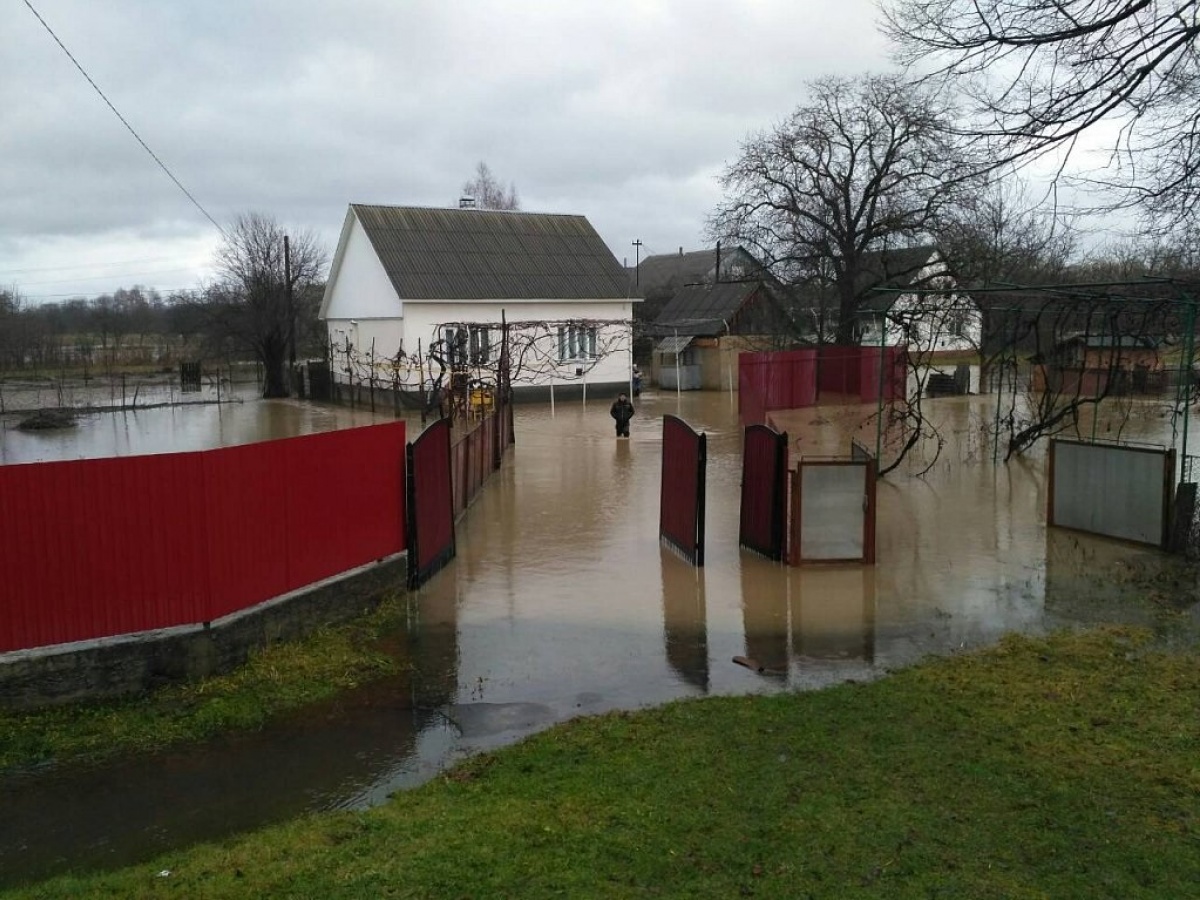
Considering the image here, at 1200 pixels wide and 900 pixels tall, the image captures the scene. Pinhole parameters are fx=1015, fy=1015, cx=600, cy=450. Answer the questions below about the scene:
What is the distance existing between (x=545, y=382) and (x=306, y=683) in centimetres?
2972

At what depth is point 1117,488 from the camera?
41.3ft

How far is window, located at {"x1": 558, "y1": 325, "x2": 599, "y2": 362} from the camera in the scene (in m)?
37.4

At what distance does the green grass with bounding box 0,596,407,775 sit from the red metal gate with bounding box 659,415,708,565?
416 centimetres

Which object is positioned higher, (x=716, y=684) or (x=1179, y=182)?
(x=1179, y=182)

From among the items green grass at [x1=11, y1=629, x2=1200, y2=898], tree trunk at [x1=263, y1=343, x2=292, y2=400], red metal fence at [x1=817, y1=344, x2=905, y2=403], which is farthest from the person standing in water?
tree trunk at [x1=263, y1=343, x2=292, y2=400]

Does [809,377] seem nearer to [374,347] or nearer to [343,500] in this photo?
[374,347]

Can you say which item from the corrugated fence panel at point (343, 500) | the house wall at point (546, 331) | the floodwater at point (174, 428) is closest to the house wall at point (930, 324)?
the corrugated fence panel at point (343, 500)

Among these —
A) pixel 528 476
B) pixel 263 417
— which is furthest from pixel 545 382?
pixel 528 476

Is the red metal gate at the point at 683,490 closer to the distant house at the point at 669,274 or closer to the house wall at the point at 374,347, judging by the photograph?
the house wall at the point at 374,347

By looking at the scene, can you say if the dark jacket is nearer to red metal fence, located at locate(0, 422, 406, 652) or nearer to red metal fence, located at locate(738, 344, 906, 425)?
red metal fence, located at locate(738, 344, 906, 425)

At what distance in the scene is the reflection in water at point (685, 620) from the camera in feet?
27.5

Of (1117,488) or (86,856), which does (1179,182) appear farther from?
(86,856)

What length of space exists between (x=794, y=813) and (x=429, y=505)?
6.91 metres

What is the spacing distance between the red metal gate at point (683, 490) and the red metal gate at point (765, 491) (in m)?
0.68
